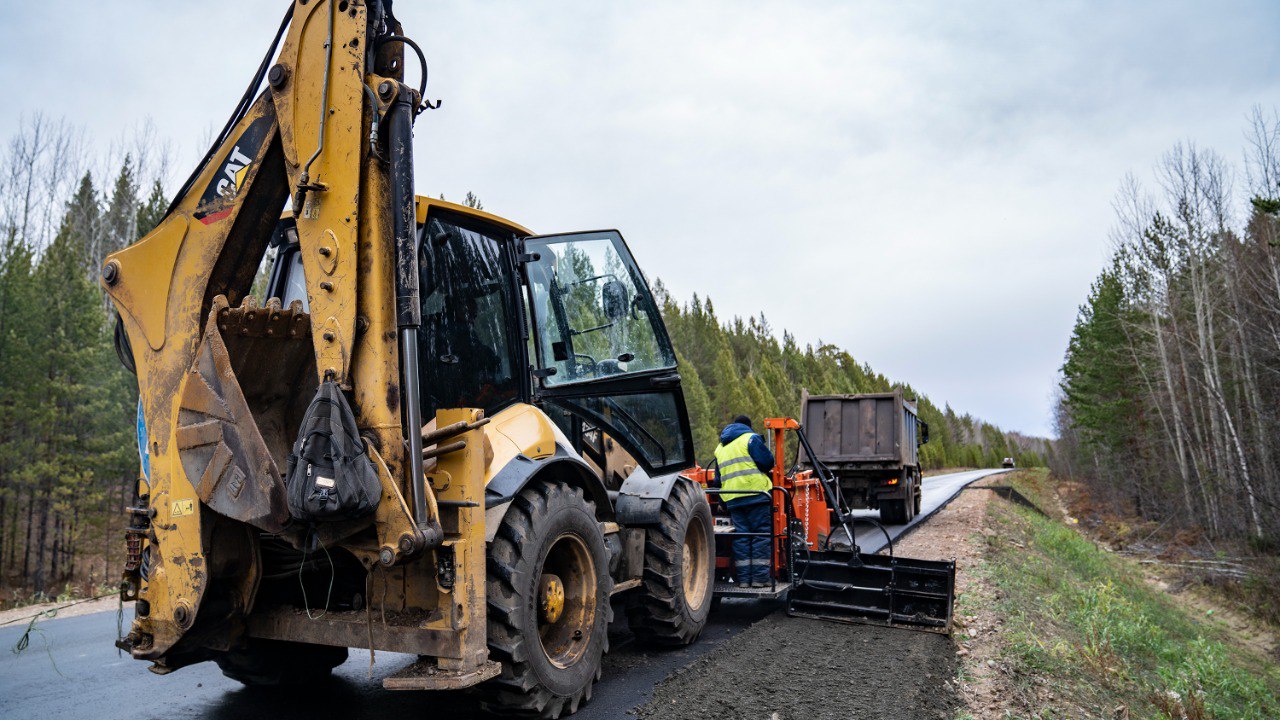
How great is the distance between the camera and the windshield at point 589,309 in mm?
4988

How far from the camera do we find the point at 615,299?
541cm

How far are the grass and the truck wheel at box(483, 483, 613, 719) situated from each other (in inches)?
111

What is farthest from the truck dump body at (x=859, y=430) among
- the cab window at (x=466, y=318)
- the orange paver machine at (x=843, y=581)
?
the cab window at (x=466, y=318)

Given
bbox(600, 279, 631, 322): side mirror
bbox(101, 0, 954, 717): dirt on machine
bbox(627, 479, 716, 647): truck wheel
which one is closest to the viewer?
bbox(101, 0, 954, 717): dirt on machine

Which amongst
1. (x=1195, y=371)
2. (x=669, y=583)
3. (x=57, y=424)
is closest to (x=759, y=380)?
(x=1195, y=371)

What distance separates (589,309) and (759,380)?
142ft

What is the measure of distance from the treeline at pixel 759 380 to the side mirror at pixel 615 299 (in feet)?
69.4

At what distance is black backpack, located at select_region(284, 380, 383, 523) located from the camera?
3.11m

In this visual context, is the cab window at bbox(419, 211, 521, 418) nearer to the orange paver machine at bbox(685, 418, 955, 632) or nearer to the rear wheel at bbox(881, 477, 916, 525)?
the orange paver machine at bbox(685, 418, 955, 632)

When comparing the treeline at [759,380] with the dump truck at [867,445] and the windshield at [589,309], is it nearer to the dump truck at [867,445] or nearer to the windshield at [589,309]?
the dump truck at [867,445]

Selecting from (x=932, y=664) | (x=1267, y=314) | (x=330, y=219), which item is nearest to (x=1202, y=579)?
(x=1267, y=314)

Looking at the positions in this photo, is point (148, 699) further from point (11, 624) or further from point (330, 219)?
point (11, 624)

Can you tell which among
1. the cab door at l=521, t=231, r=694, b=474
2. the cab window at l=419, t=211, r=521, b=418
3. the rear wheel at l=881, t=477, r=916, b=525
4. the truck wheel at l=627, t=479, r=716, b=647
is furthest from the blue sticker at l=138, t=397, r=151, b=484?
the rear wheel at l=881, t=477, r=916, b=525

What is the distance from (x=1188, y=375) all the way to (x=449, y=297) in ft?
95.7
